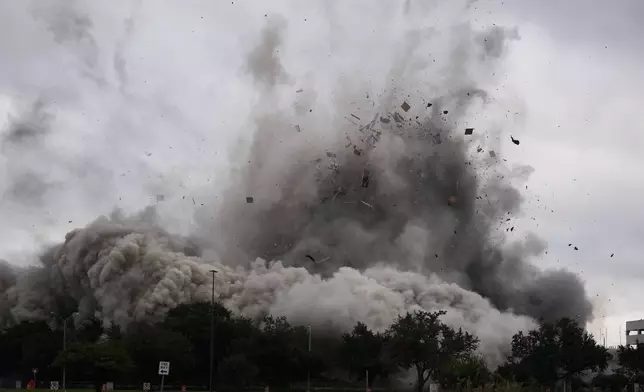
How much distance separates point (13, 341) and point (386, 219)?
61.4m

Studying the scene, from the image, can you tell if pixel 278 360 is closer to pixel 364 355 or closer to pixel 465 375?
pixel 364 355

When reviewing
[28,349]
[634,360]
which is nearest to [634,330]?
[634,360]

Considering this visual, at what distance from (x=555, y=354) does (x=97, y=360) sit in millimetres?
50691

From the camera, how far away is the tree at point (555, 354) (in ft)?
300

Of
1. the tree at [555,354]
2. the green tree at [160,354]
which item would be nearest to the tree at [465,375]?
A: the tree at [555,354]

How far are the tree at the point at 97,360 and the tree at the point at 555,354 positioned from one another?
42.5 meters

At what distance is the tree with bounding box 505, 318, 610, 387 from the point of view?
91562 mm

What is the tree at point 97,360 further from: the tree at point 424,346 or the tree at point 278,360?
the tree at point 424,346

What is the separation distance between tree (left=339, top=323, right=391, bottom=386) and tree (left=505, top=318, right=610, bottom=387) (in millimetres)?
14592

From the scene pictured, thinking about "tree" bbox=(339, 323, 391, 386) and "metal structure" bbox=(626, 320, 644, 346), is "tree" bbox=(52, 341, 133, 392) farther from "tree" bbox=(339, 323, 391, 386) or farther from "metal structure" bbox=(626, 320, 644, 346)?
"metal structure" bbox=(626, 320, 644, 346)

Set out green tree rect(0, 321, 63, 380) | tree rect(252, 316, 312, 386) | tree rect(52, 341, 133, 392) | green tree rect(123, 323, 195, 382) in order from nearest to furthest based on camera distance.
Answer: tree rect(52, 341, 133, 392) → tree rect(252, 316, 312, 386) → green tree rect(123, 323, 195, 382) → green tree rect(0, 321, 63, 380)

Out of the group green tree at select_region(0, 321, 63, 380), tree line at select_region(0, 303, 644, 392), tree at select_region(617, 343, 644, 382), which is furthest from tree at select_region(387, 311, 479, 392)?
green tree at select_region(0, 321, 63, 380)

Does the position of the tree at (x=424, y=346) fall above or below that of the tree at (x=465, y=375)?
above

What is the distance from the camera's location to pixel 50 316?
142 meters
